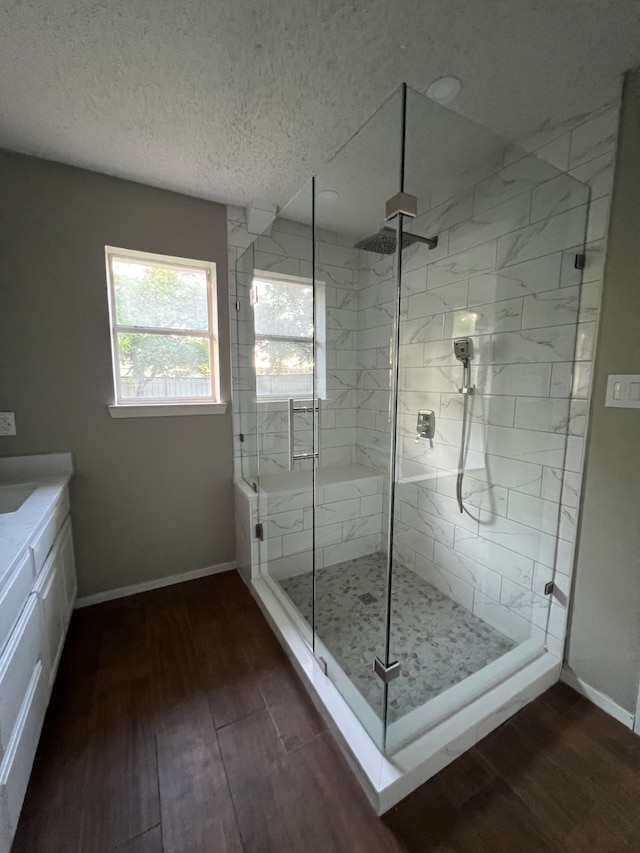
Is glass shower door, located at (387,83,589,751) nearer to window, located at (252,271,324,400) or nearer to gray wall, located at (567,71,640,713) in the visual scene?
gray wall, located at (567,71,640,713)

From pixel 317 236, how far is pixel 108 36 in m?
1.45

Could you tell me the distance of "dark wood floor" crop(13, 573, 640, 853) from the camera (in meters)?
0.99

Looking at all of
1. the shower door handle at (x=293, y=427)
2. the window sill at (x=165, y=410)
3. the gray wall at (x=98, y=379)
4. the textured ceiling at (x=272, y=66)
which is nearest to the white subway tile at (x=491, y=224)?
the textured ceiling at (x=272, y=66)

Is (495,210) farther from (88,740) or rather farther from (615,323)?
(88,740)

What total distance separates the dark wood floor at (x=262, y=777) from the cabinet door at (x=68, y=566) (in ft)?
0.93

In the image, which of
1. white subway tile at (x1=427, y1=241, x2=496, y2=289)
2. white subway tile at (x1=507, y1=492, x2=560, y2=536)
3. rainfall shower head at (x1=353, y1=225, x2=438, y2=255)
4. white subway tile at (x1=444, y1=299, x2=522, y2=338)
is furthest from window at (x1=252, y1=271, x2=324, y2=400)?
white subway tile at (x1=507, y1=492, x2=560, y2=536)

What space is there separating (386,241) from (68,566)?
2.58 meters

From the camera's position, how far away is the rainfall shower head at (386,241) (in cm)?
171

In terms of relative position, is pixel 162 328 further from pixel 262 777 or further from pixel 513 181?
pixel 262 777

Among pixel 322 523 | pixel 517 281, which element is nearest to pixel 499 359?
pixel 517 281

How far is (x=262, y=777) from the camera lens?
45.0 inches

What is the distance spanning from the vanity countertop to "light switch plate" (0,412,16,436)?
0.46ft

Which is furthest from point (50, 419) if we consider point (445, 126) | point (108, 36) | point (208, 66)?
point (445, 126)

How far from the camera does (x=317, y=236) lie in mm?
2381
